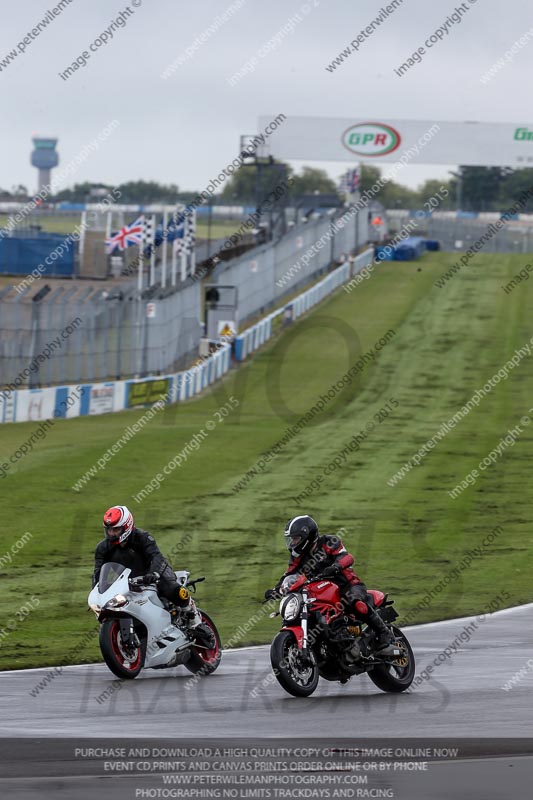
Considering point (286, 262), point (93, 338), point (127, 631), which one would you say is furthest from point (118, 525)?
point (286, 262)

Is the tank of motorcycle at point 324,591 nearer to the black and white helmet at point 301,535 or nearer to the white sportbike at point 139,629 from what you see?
the black and white helmet at point 301,535

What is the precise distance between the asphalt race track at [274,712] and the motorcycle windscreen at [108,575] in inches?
34.0

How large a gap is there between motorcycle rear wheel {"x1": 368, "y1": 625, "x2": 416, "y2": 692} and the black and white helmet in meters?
1.11

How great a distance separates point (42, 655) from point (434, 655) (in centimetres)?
406

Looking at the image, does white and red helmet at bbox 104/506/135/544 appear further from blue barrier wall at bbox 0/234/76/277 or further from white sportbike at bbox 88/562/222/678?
blue barrier wall at bbox 0/234/76/277

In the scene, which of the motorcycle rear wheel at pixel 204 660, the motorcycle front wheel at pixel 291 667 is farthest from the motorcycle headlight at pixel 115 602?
the motorcycle front wheel at pixel 291 667

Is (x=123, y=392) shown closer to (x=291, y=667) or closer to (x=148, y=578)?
(x=148, y=578)

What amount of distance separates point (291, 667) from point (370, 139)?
75139 mm

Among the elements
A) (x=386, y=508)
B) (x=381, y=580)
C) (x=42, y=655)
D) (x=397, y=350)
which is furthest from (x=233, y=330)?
(x=42, y=655)

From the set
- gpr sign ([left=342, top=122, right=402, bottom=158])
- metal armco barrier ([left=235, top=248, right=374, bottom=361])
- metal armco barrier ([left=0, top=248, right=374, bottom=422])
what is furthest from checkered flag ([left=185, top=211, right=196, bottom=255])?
gpr sign ([left=342, top=122, right=402, bottom=158])

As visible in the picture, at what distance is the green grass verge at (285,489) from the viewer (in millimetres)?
18406

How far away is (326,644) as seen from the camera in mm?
11281

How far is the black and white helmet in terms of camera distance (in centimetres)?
1129

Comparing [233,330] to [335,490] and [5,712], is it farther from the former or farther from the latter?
[5,712]
